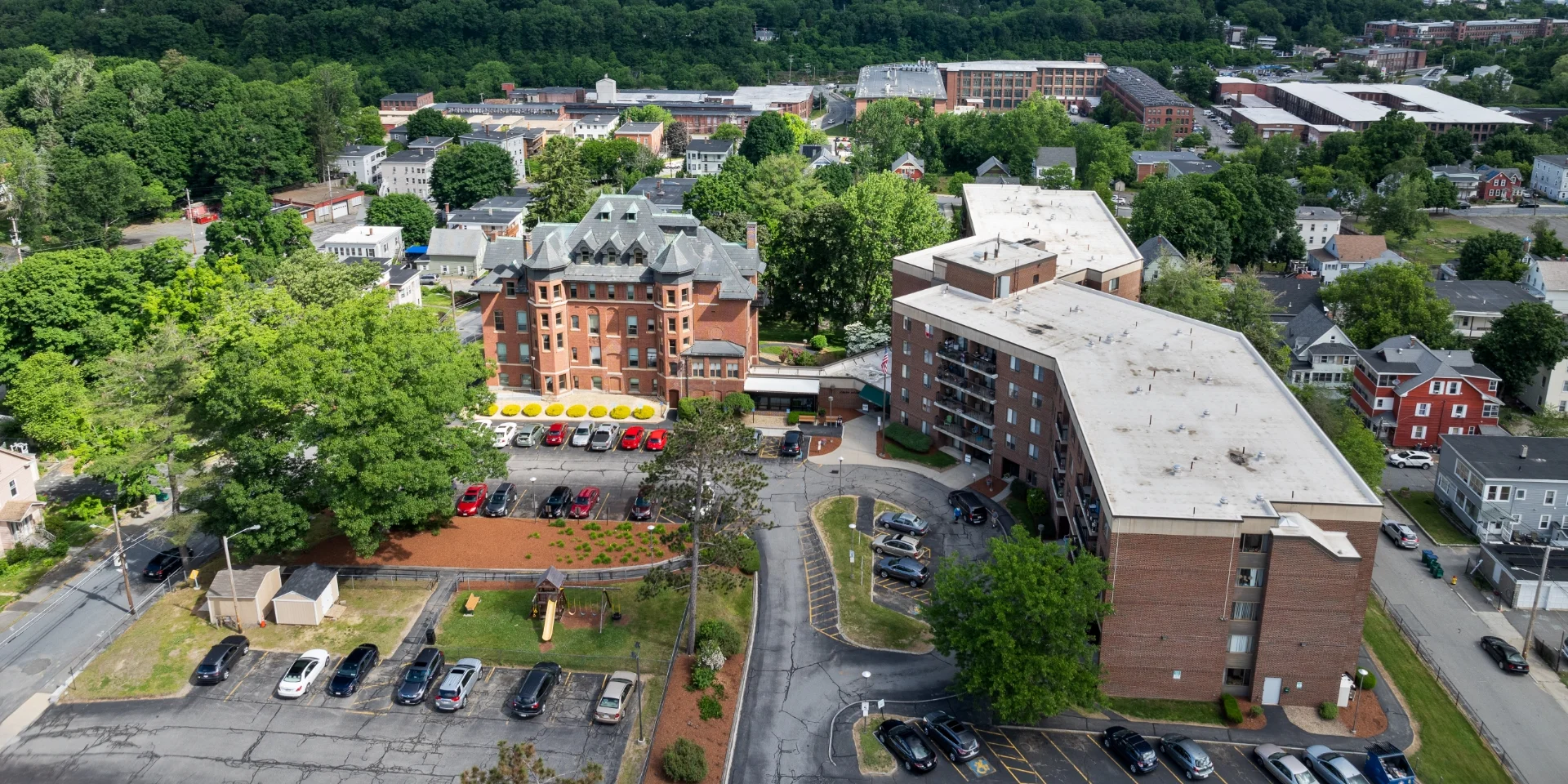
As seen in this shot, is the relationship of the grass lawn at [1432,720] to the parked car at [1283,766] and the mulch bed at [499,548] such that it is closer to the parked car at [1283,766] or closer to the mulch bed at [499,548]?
the parked car at [1283,766]

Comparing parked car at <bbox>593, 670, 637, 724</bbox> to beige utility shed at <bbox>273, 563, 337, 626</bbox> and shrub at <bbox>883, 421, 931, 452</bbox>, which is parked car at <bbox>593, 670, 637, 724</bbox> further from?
shrub at <bbox>883, 421, 931, 452</bbox>

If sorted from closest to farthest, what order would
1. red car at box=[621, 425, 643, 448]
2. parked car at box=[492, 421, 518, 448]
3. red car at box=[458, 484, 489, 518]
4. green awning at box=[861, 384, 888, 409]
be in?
1. red car at box=[458, 484, 489, 518]
2. red car at box=[621, 425, 643, 448]
3. parked car at box=[492, 421, 518, 448]
4. green awning at box=[861, 384, 888, 409]

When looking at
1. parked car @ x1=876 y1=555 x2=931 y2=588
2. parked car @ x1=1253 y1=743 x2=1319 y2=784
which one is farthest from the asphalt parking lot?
parked car @ x1=1253 y1=743 x2=1319 y2=784

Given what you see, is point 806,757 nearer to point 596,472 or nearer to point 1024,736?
point 1024,736

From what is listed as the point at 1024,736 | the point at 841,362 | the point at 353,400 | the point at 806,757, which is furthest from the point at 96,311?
the point at 1024,736

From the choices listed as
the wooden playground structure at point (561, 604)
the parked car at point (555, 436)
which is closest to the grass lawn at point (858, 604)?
the wooden playground structure at point (561, 604)
